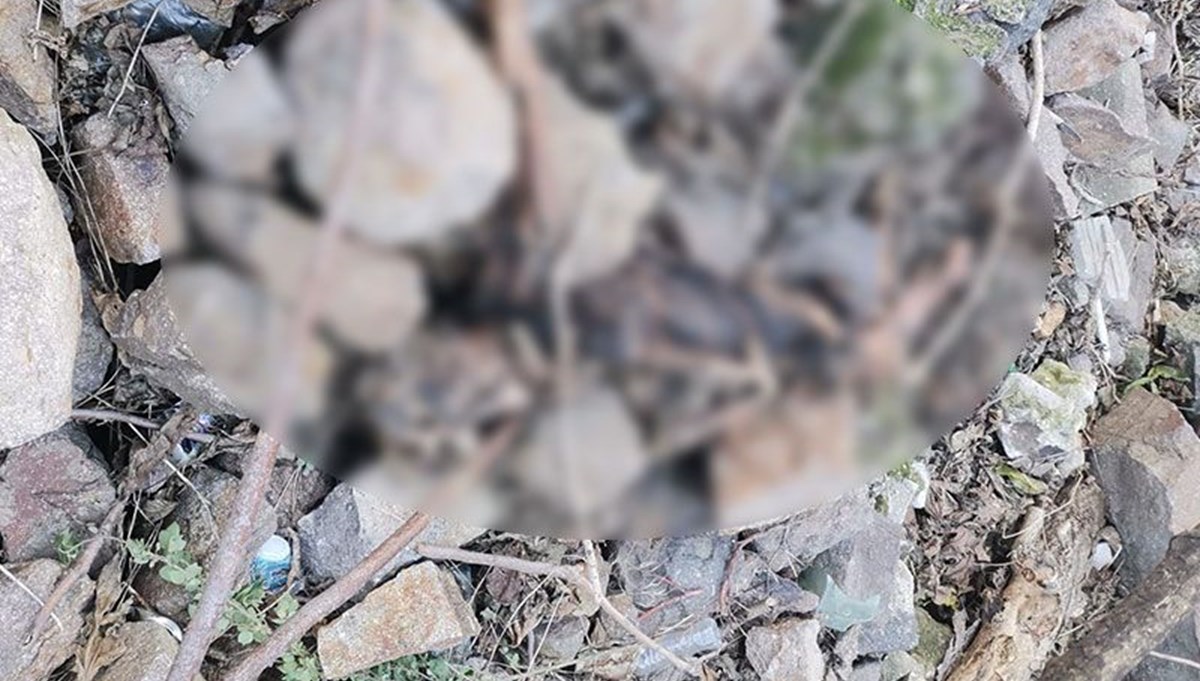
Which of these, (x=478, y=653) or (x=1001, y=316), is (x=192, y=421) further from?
(x=1001, y=316)

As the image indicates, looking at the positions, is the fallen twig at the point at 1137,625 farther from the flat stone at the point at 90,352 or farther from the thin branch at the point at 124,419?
the flat stone at the point at 90,352

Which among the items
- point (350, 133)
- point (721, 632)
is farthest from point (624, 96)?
point (721, 632)

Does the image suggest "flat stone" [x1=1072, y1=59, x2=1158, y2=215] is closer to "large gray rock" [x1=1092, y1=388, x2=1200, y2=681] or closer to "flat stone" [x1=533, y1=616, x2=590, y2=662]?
"large gray rock" [x1=1092, y1=388, x2=1200, y2=681]

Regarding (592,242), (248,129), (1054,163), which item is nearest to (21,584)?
(248,129)

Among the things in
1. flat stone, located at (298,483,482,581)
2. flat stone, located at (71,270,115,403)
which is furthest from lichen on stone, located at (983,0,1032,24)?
flat stone, located at (71,270,115,403)

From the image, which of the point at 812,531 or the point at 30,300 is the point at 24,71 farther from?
the point at 812,531

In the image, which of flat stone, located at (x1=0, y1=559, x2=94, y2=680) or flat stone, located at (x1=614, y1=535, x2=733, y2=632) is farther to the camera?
flat stone, located at (x1=614, y1=535, x2=733, y2=632)

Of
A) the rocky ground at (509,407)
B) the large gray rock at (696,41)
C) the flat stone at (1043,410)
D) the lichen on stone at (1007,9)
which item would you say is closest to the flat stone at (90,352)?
the rocky ground at (509,407)
